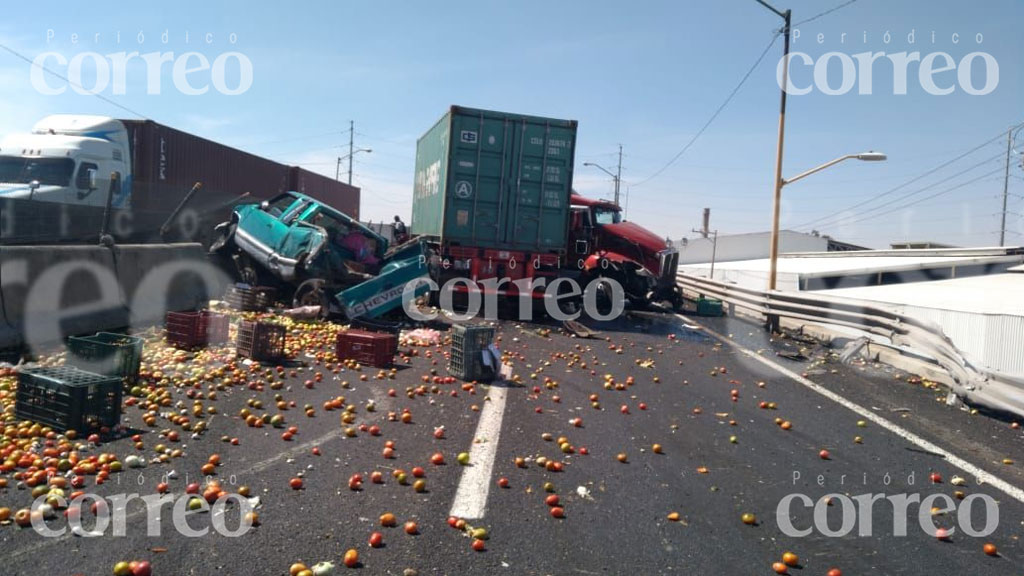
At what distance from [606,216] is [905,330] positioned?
1086 cm

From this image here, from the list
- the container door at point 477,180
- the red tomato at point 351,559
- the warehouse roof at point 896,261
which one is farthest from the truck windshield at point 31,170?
the warehouse roof at point 896,261

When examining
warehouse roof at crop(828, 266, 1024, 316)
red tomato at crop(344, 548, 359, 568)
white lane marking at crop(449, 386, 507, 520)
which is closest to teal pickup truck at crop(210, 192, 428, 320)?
white lane marking at crop(449, 386, 507, 520)

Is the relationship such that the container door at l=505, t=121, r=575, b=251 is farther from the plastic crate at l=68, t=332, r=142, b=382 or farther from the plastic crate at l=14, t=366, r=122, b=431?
the plastic crate at l=14, t=366, r=122, b=431

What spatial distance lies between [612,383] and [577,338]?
4.94 meters

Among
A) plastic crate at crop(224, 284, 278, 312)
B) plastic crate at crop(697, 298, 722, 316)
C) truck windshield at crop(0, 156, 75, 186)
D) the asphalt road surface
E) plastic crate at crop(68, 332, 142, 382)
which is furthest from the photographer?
plastic crate at crop(697, 298, 722, 316)

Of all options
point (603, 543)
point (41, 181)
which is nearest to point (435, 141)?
point (41, 181)

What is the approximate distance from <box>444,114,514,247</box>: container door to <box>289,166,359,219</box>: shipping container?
751 inches

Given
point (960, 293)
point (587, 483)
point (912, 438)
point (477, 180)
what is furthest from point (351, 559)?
point (960, 293)

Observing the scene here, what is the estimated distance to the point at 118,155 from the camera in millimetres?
18984

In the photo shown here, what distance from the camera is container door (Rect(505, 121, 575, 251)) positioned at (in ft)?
57.0

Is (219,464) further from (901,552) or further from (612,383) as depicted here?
(612,383)

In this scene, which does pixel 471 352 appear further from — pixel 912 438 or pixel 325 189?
pixel 325 189

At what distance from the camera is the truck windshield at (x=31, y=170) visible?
16797 mm

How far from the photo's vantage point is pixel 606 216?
22.0 m
